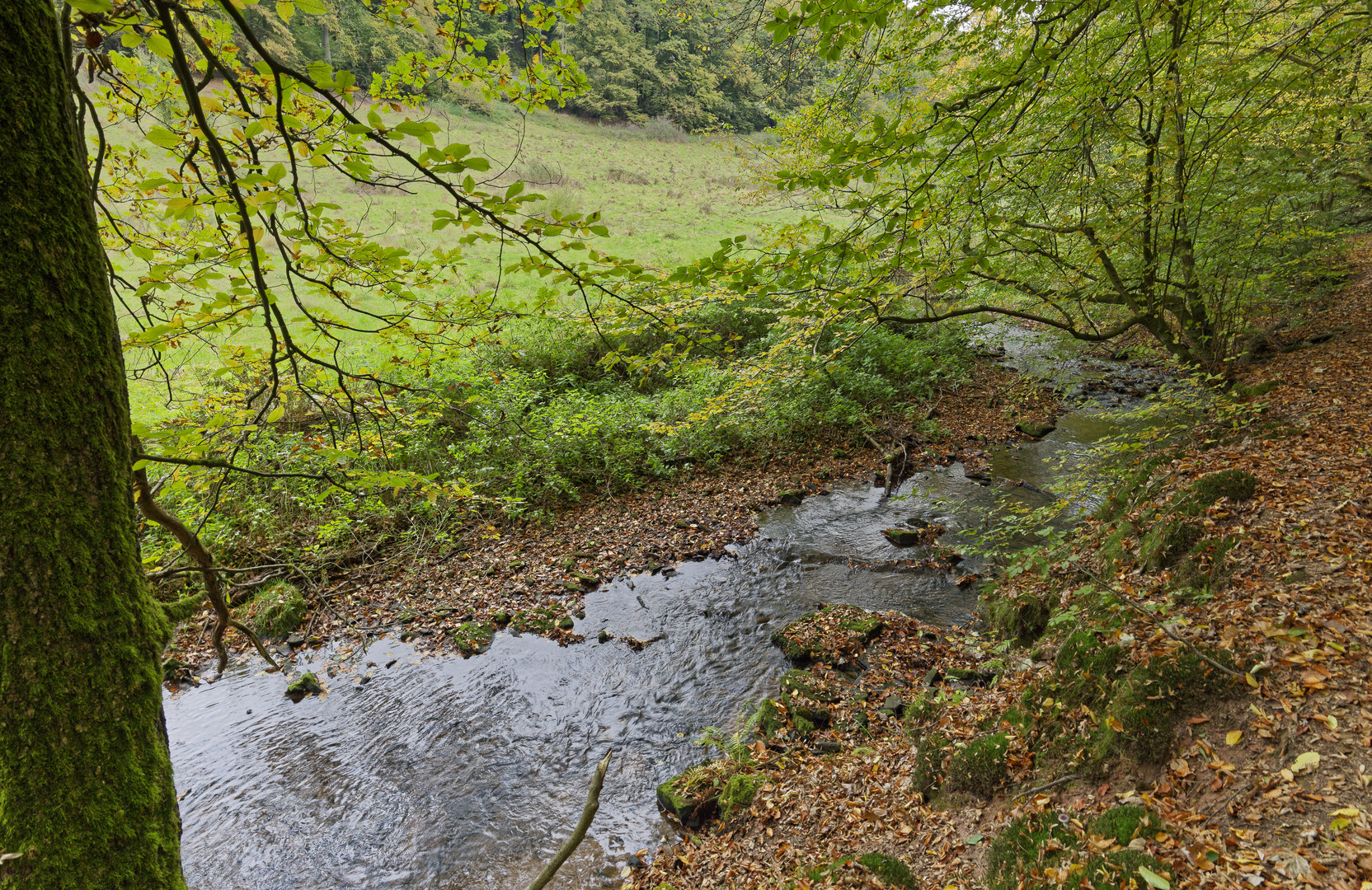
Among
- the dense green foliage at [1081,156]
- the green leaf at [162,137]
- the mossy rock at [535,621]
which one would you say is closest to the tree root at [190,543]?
the green leaf at [162,137]

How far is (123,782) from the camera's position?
50.1 inches

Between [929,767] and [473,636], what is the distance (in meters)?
5.05

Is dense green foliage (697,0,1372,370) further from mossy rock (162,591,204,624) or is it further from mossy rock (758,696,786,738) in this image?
mossy rock (758,696,786,738)

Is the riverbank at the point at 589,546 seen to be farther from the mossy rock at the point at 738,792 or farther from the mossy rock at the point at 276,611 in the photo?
the mossy rock at the point at 738,792

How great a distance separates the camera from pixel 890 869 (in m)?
3.13

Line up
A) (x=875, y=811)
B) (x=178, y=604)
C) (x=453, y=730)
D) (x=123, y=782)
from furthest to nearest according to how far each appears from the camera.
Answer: (x=453, y=730)
(x=875, y=811)
(x=178, y=604)
(x=123, y=782)

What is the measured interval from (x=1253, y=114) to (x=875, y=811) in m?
6.21

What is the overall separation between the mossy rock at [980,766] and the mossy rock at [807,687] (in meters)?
1.45

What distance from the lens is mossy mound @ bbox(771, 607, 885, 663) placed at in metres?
5.61

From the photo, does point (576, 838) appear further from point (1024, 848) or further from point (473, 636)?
point (473, 636)

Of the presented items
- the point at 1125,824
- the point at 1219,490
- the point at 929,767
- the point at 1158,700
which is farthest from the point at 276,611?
the point at 1219,490

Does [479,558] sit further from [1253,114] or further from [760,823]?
[1253,114]

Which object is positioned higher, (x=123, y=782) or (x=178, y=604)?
(x=178, y=604)

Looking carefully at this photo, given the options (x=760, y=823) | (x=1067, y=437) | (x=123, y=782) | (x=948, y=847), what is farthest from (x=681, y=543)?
(x=1067, y=437)
